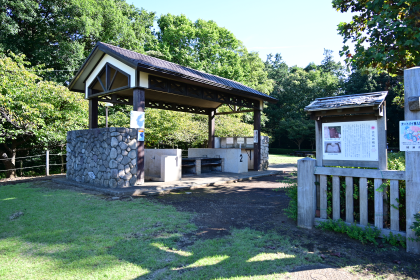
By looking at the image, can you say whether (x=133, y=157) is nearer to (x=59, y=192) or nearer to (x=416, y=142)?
(x=59, y=192)

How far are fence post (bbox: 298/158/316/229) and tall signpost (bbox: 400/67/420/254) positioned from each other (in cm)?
122

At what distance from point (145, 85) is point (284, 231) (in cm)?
614

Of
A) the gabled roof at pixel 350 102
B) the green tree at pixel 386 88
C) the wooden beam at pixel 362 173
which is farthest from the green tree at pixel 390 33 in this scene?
the green tree at pixel 386 88

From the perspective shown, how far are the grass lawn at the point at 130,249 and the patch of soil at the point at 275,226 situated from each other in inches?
9.6

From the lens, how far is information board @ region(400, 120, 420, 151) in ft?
10.6

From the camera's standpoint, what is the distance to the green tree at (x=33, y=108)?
1049 cm

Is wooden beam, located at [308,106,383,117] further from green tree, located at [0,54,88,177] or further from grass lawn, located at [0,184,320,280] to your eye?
green tree, located at [0,54,88,177]

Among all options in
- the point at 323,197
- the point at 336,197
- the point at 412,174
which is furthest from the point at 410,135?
the point at 323,197

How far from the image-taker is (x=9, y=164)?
516 inches

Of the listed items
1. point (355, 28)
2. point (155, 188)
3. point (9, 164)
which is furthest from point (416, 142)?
point (9, 164)

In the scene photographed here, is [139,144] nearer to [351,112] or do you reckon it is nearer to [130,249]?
[130,249]

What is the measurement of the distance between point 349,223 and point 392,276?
1.18 metres

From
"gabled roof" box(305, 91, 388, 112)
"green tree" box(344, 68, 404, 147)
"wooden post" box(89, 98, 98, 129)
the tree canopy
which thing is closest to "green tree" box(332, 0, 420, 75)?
"gabled roof" box(305, 91, 388, 112)

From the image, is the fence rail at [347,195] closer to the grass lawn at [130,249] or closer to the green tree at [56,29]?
the grass lawn at [130,249]
